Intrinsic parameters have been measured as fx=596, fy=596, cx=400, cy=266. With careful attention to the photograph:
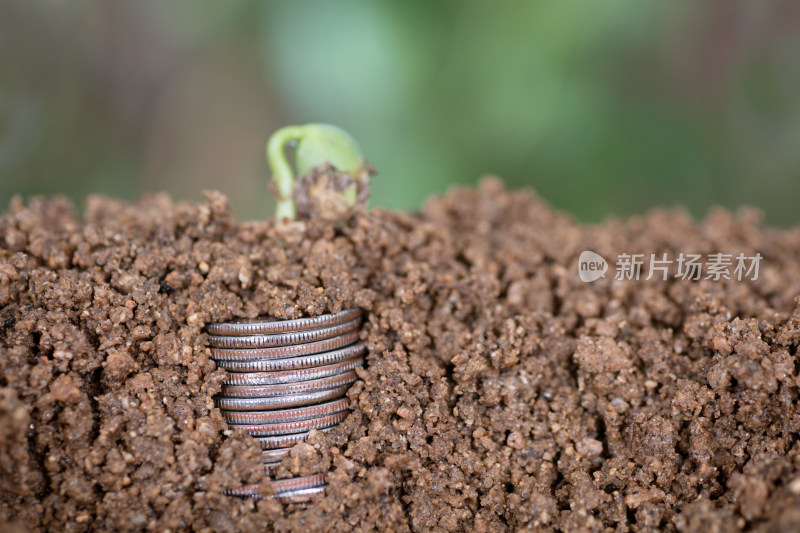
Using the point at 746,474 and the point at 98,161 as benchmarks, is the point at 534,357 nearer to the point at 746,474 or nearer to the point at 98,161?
the point at 746,474

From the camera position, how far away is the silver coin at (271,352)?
1107 millimetres

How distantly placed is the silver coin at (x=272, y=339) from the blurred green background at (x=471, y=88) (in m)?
1.56

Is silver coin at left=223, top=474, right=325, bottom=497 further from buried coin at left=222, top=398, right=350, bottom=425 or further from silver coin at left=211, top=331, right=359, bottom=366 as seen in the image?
silver coin at left=211, top=331, right=359, bottom=366

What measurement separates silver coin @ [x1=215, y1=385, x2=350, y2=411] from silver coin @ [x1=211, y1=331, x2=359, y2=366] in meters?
0.07

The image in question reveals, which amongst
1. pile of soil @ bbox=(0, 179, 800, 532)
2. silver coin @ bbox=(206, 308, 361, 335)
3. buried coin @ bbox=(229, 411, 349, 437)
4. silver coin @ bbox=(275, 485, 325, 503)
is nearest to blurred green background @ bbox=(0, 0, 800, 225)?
pile of soil @ bbox=(0, 179, 800, 532)

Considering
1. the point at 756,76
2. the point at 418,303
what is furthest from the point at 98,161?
the point at 756,76

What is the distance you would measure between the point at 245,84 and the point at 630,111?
179 centimetres

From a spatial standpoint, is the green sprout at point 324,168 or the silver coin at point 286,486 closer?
the silver coin at point 286,486

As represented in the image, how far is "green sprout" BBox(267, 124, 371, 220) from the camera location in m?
1.40

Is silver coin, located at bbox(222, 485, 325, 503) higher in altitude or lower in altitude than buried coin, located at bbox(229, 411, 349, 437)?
lower

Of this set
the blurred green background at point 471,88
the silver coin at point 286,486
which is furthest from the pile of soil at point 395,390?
the blurred green background at point 471,88

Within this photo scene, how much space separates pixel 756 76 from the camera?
95.7 inches

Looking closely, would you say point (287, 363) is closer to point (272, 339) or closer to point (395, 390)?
point (272, 339)

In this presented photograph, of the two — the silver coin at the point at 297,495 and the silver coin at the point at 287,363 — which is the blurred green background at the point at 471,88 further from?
the silver coin at the point at 297,495
